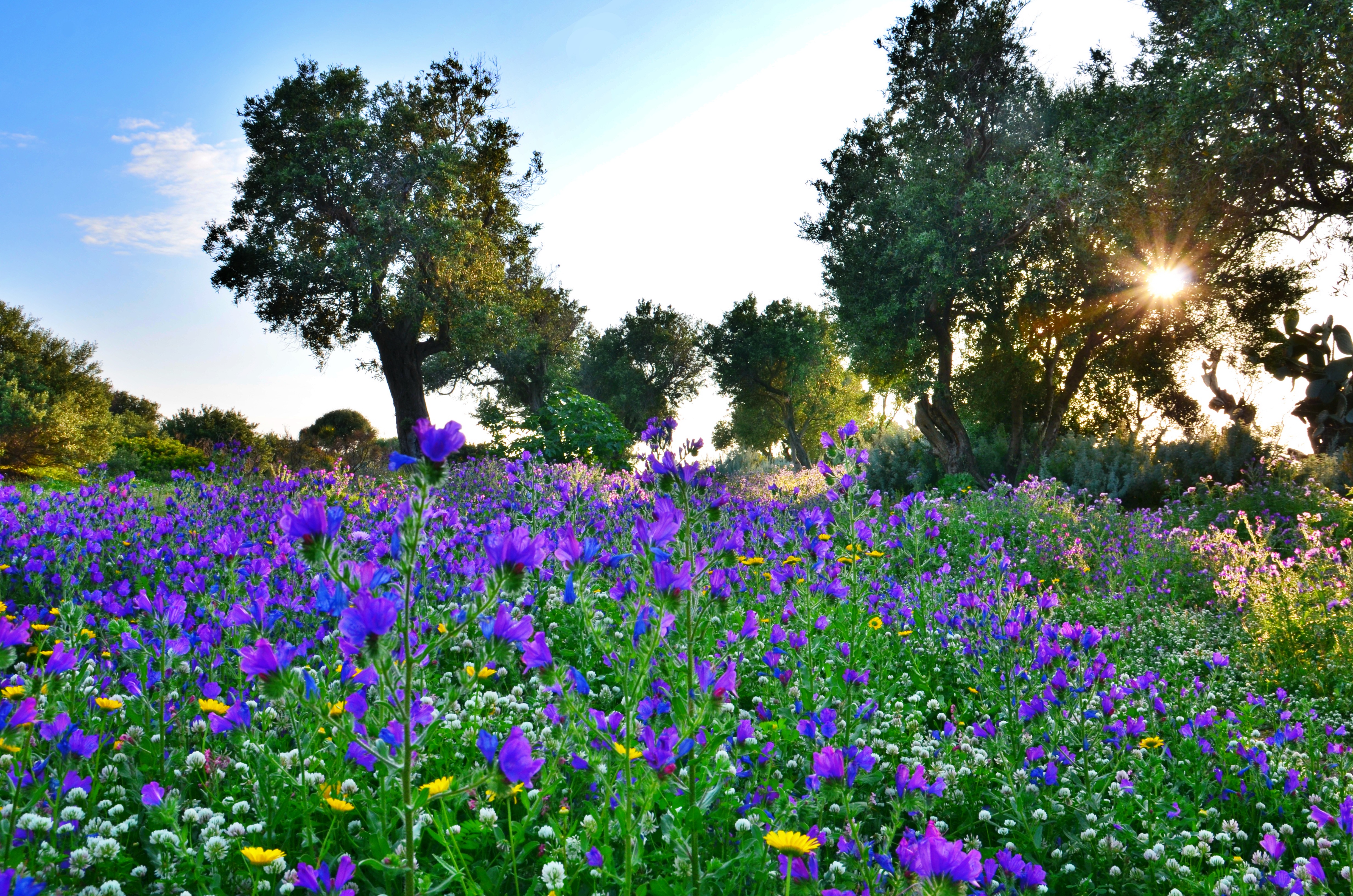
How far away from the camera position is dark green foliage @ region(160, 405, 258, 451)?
79.7ft

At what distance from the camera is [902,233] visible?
1700 centimetres

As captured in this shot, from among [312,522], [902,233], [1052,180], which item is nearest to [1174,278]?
[1052,180]

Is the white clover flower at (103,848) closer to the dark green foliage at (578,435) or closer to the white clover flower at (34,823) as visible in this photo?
the white clover flower at (34,823)

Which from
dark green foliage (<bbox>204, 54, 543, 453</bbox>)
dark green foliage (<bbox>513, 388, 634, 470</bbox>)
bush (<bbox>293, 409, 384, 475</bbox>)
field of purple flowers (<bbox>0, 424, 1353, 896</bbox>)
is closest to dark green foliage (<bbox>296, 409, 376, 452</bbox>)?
bush (<bbox>293, 409, 384, 475</bbox>)

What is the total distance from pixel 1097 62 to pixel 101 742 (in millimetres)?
20784

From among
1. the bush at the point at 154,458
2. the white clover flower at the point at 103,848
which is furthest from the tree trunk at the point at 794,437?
the white clover flower at the point at 103,848

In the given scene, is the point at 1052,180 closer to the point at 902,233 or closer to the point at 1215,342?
the point at 902,233

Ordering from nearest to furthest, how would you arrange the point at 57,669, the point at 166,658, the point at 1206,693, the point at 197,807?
the point at 57,669, the point at 197,807, the point at 166,658, the point at 1206,693

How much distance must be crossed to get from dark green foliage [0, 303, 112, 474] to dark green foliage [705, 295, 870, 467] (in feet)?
73.6

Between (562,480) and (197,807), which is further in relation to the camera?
(562,480)

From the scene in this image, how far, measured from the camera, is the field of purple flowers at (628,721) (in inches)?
69.7

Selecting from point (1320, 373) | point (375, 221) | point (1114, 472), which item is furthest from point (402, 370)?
point (1320, 373)

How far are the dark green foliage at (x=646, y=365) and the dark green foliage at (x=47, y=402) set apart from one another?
19442mm

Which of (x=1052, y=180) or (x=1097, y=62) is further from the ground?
(x=1097, y=62)
